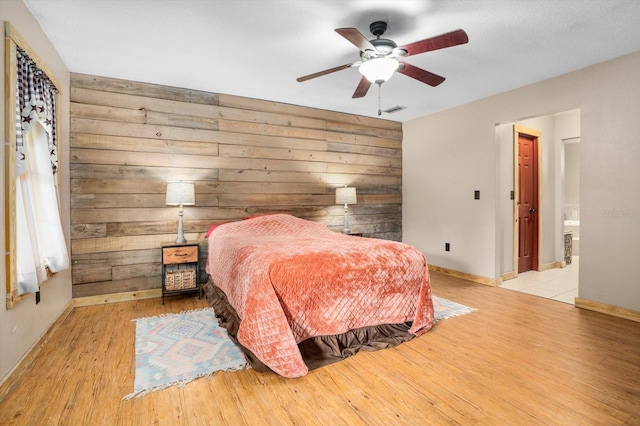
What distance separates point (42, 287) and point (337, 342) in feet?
7.36

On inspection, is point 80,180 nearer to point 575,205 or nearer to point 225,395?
point 225,395

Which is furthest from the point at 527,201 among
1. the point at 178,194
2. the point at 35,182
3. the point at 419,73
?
the point at 35,182

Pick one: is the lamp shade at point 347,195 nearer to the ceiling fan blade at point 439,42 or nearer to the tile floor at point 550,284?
the tile floor at point 550,284

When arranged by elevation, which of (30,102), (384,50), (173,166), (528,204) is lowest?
(528,204)

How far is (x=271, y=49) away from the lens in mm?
2807

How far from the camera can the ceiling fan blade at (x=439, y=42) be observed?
6.36ft

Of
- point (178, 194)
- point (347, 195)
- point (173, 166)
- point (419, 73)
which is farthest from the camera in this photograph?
point (347, 195)

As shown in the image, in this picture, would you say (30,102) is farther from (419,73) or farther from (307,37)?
(419,73)

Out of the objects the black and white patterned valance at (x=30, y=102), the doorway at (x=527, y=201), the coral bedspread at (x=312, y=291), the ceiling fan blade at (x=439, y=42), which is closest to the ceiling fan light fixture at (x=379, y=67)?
the ceiling fan blade at (x=439, y=42)

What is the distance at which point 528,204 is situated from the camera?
4750mm

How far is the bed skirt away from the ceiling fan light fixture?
1854mm

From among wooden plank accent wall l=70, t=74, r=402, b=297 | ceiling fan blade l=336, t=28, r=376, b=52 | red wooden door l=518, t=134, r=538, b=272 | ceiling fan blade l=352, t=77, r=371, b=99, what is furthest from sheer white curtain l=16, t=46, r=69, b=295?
red wooden door l=518, t=134, r=538, b=272

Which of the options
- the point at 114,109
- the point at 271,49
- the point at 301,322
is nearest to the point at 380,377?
the point at 301,322

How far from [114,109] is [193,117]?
79 cm
